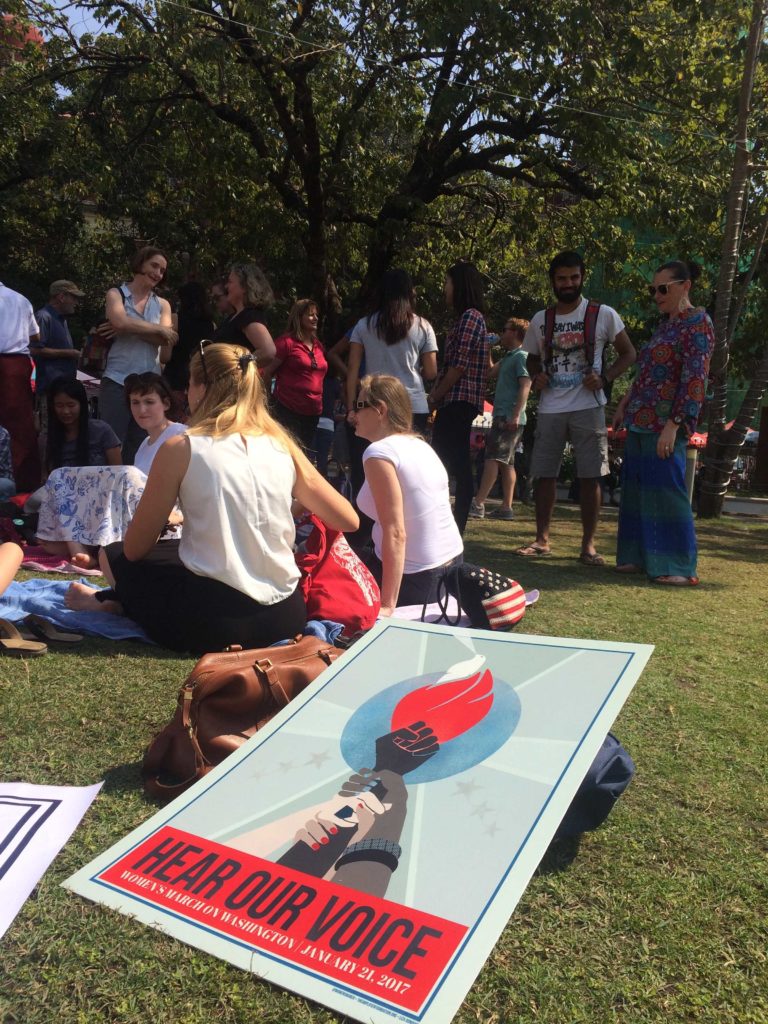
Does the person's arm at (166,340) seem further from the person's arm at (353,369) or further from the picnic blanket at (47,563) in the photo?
the picnic blanket at (47,563)

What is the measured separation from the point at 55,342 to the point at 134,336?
2.02 meters

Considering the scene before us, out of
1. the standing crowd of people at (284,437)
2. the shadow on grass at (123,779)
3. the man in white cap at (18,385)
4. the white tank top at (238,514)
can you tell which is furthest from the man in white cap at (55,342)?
the shadow on grass at (123,779)

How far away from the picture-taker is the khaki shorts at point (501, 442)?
8.39 metres

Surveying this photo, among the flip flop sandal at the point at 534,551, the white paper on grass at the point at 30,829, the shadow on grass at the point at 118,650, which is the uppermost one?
the flip flop sandal at the point at 534,551

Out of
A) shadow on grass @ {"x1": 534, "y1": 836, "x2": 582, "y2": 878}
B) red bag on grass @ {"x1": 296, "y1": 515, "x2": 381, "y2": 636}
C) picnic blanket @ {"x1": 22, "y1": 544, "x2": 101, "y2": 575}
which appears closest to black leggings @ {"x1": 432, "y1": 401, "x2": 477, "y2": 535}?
red bag on grass @ {"x1": 296, "y1": 515, "x2": 381, "y2": 636}

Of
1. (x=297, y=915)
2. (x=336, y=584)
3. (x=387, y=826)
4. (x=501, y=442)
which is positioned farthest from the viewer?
(x=501, y=442)

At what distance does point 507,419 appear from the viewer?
8469mm

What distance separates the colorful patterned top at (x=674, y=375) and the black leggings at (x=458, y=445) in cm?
107

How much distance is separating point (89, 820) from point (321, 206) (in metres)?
11.4

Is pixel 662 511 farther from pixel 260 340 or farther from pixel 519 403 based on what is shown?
pixel 519 403

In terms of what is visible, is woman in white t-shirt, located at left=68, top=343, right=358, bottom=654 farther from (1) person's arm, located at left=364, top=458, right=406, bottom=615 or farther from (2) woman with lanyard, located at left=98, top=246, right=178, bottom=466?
(2) woman with lanyard, located at left=98, top=246, right=178, bottom=466

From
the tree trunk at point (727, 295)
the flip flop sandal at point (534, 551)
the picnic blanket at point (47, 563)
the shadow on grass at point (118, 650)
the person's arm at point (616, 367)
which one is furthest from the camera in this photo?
the tree trunk at point (727, 295)

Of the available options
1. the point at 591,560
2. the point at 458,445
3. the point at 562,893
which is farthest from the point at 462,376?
the point at 562,893

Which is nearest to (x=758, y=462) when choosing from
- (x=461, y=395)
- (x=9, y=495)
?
(x=461, y=395)
